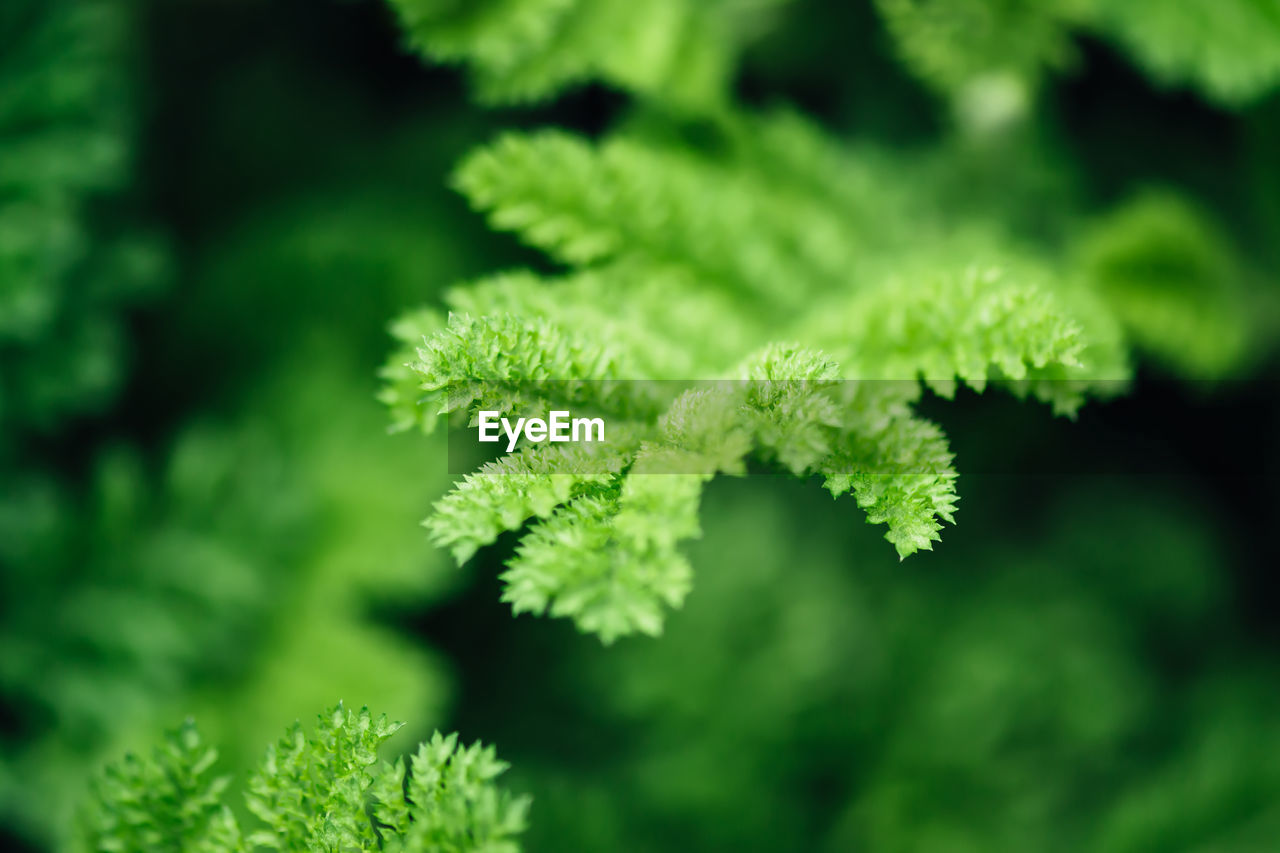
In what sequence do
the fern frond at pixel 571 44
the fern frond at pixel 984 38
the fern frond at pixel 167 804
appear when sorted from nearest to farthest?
the fern frond at pixel 167 804, the fern frond at pixel 571 44, the fern frond at pixel 984 38

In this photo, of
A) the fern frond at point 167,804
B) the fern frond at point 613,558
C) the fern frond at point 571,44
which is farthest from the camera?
the fern frond at point 571,44

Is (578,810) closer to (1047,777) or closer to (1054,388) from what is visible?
(1047,777)

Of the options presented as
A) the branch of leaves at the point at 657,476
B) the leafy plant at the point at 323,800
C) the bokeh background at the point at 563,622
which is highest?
the bokeh background at the point at 563,622

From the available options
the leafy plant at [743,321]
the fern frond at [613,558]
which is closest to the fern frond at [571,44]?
the leafy plant at [743,321]

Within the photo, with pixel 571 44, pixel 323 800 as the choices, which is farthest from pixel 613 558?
pixel 571 44

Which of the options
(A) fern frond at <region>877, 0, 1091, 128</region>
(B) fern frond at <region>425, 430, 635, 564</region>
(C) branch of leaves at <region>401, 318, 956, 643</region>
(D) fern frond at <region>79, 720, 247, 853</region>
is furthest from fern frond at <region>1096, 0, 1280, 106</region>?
(D) fern frond at <region>79, 720, 247, 853</region>

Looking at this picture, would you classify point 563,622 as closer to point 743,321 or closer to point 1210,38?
point 743,321

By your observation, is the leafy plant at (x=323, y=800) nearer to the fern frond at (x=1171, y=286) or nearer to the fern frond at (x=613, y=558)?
the fern frond at (x=613, y=558)

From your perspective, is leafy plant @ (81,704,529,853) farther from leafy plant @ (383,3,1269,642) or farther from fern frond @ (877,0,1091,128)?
fern frond @ (877,0,1091,128)
